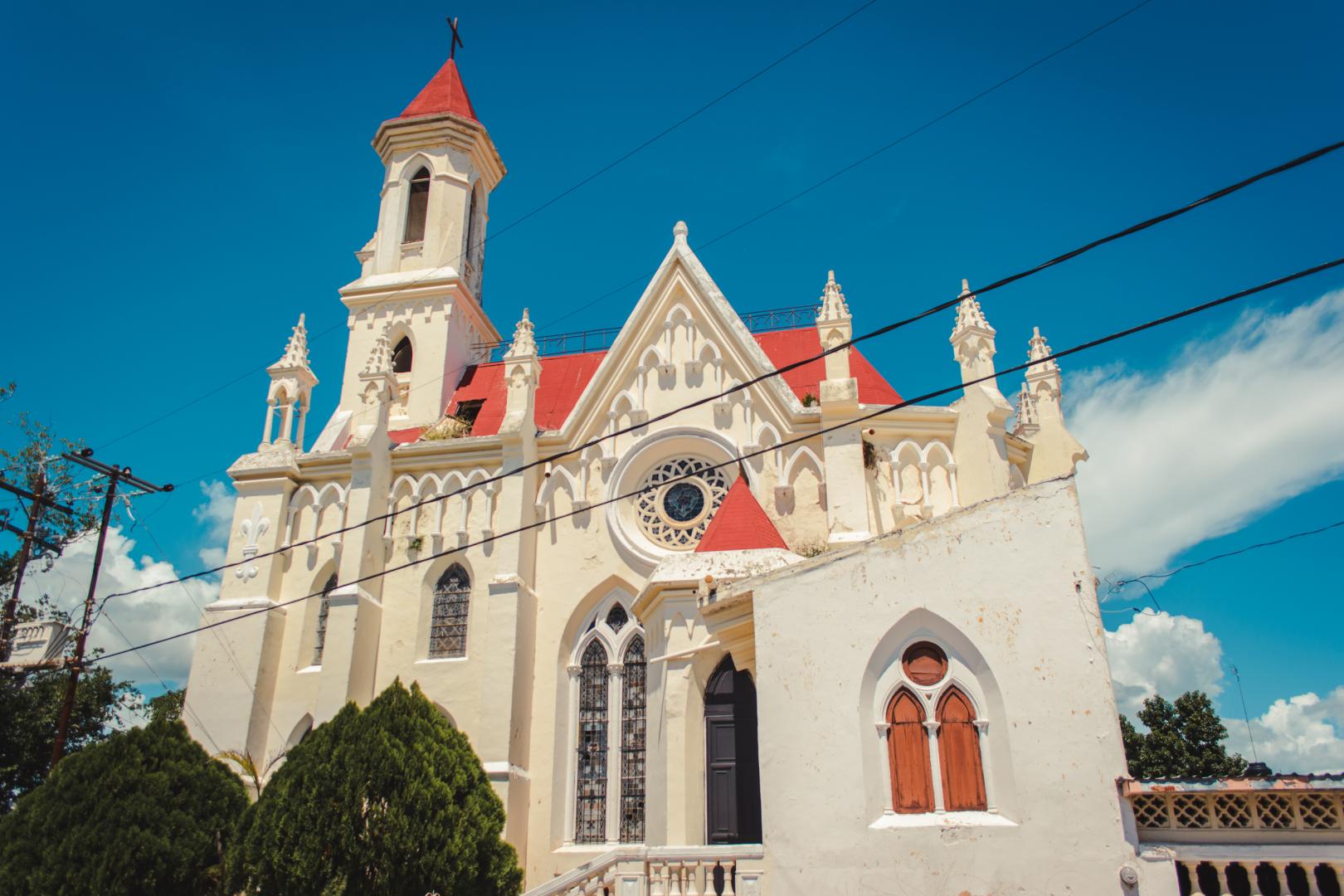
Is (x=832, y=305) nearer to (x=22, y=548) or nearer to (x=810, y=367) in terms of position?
(x=810, y=367)

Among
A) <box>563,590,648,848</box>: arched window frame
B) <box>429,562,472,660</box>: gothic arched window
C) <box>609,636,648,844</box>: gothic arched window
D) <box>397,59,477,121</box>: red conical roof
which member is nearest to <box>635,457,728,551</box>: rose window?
<box>563,590,648,848</box>: arched window frame

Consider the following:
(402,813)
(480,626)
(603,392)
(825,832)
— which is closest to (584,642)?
(480,626)

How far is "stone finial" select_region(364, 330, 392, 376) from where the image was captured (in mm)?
23938

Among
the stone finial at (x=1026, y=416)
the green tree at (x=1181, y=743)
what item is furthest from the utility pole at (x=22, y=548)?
the green tree at (x=1181, y=743)

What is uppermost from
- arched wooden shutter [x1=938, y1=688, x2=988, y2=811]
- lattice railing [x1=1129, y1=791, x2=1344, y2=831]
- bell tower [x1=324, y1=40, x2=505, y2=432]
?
bell tower [x1=324, y1=40, x2=505, y2=432]

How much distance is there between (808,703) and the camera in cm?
1091

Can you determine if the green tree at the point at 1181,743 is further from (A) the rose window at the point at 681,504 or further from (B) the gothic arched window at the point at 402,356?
(B) the gothic arched window at the point at 402,356

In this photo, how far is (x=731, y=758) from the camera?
16078 millimetres

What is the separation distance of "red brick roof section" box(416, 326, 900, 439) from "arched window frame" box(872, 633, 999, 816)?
1203 centimetres

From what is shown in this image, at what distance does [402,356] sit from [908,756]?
69.4ft

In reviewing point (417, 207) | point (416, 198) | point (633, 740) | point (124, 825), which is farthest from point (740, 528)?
point (416, 198)

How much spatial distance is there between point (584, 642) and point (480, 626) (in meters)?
2.28

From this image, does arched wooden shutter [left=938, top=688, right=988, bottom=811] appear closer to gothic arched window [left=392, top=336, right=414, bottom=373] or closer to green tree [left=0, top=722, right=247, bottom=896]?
green tree [left=0, top=722, right=247, bottom=896]

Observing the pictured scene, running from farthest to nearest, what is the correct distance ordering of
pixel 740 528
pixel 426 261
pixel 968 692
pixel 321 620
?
pixel 426 261, pixel 321 620, pixel 740 528, pixel 968 692
